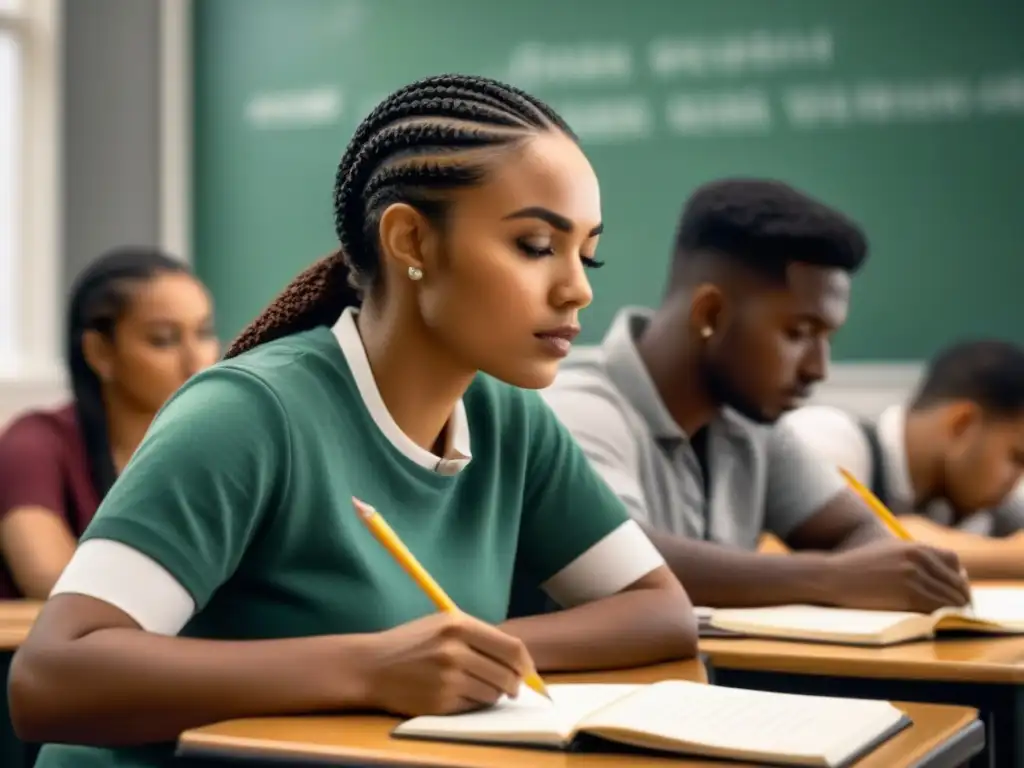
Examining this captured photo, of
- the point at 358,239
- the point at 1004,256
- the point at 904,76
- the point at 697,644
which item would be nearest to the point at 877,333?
the point at 1004,256

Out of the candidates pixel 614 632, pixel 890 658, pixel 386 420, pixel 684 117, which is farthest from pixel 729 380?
pixel 684 117

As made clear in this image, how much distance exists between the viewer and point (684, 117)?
4.55 metres

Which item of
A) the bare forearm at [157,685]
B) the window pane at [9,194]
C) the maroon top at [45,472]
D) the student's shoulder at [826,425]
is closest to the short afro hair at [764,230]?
the student's shoulder at [826,425]

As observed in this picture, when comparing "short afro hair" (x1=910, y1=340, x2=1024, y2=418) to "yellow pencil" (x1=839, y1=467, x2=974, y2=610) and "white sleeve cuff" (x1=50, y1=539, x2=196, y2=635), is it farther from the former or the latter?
"white sleeve cuff" (x1=50, y1=539, x2=196, y2=635)

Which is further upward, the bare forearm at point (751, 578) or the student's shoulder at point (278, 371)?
the student's shoulder at point (278, 371)

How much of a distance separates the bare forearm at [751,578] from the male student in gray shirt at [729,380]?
6 centimetres

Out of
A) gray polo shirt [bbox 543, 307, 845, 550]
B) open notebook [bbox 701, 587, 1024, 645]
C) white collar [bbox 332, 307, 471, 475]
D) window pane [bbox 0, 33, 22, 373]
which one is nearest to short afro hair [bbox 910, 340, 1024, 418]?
gray polo shirt [bbox 543, 307, 845, 550]

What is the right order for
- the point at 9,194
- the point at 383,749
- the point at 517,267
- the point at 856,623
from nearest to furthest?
the point at 383,749 → the point at 517,267 → the point at 856,623 → the point at 9,194

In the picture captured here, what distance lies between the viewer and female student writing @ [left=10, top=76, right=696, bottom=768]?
51.6 inches

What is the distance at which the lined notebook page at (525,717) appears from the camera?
125 centimetres

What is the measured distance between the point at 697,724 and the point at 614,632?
419 mm

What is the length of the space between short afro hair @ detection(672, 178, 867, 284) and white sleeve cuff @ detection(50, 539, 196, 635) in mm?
1357

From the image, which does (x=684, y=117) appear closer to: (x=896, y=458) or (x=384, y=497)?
(x=896, y=458)

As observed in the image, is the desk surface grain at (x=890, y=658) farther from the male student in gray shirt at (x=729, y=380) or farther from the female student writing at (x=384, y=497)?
the male student in gray shirt at (x=729, y=380)
